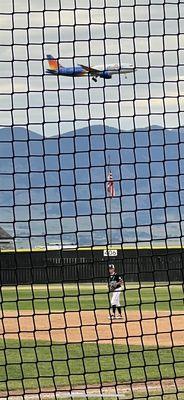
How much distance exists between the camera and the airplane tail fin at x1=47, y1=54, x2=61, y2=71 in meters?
10.1

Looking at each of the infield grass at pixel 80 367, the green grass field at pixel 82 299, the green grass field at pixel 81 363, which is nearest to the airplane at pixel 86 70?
the green grass field at pixel 81 363

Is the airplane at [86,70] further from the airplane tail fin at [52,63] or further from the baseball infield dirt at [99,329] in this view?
the baseball infield dirt at [99,329]

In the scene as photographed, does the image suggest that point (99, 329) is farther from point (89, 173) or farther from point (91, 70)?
point (91, 70)

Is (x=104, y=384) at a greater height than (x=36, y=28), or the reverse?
(x=36, y=28)

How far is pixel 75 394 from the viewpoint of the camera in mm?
15539

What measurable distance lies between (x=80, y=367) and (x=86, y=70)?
30.1 ft

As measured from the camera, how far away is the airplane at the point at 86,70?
33.9 ft

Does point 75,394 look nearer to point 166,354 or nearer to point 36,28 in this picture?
point 166,354

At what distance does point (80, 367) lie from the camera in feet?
61.5

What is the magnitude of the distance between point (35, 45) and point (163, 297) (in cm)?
2822

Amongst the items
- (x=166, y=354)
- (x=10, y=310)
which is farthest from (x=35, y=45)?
(x=10, y=310)

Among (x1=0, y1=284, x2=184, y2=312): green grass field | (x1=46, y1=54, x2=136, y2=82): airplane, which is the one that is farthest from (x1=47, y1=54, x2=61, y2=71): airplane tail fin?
(x1=0, y1=284, x2=184, y2=312): green grass field

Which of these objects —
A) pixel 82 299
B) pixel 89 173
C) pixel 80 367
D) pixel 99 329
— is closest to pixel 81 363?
pixel 80 367

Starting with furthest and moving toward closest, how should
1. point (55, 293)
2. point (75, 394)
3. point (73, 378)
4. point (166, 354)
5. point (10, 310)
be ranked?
point (55, 293) → point (10, 310) → point (166, 354) → point (73, 378) → point (75, 394)
